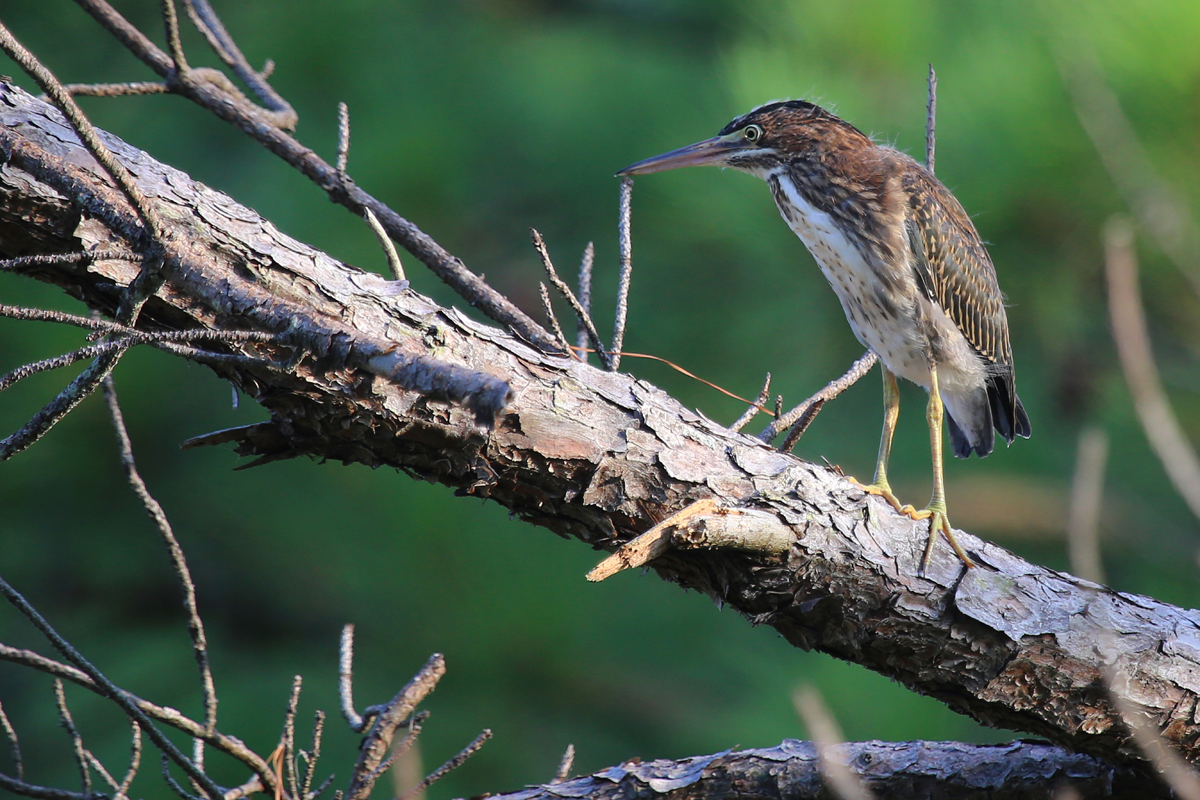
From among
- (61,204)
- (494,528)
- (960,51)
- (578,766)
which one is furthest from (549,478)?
(960,51)

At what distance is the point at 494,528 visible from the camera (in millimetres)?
2209

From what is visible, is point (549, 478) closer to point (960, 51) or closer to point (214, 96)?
point (214, 96)

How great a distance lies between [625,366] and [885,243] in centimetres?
99

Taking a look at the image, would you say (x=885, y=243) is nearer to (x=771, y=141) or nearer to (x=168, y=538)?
(x=771, y=141)

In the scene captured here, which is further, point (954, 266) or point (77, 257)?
point (954, 266)

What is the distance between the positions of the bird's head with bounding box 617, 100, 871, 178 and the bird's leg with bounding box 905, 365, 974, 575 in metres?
0.42

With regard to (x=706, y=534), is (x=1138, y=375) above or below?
above

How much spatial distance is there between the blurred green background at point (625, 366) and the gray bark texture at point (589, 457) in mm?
692

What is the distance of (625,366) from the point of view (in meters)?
2.41

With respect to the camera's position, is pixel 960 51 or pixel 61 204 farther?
pixel 960 51

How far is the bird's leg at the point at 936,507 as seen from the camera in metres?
1.03

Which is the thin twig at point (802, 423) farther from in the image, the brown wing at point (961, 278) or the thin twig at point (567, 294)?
the brown wing at point (961, 278)

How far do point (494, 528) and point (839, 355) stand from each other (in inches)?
36.0

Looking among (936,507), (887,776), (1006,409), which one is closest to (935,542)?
(936,507)
